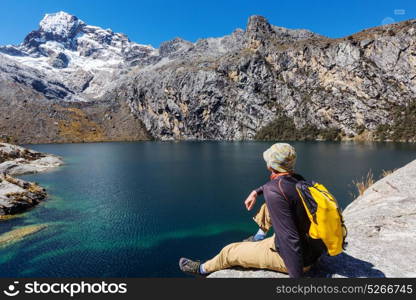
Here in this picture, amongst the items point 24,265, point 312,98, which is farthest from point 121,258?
point 312,98

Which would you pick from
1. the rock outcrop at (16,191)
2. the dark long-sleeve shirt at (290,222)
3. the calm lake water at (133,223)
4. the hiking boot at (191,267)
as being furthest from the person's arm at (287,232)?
the rock outcrop at (16,191)

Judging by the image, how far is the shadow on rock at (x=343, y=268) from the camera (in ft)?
19.9

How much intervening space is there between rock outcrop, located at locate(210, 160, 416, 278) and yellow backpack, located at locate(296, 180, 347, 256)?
1.23m

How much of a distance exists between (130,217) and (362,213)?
1029 inches

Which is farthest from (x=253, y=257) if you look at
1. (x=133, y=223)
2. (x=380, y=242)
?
(x=133, y=223)

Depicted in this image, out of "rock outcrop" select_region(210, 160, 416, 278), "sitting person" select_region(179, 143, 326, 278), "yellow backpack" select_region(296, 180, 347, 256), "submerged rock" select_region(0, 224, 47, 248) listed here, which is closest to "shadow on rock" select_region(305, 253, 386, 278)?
"rock outcrop" select_region(210, 160, 416, 278)

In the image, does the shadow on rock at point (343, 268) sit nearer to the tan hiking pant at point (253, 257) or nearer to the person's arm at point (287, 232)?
the tan hiking pant at point (253, 257)

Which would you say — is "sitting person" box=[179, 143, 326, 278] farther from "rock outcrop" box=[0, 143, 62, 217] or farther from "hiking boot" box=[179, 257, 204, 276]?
"rock outcrop" box=[0, 143, 62, 217]

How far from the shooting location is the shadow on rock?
19.9 feet

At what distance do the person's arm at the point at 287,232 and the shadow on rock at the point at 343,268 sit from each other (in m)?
0.67

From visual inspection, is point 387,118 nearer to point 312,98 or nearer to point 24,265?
point 312,98

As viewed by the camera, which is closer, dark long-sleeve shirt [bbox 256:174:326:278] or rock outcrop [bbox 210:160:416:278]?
dark long-sleeve shirt [bbox 256:174:326:278]

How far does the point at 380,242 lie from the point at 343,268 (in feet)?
8.03

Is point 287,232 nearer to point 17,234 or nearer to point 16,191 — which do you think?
point 17,234
